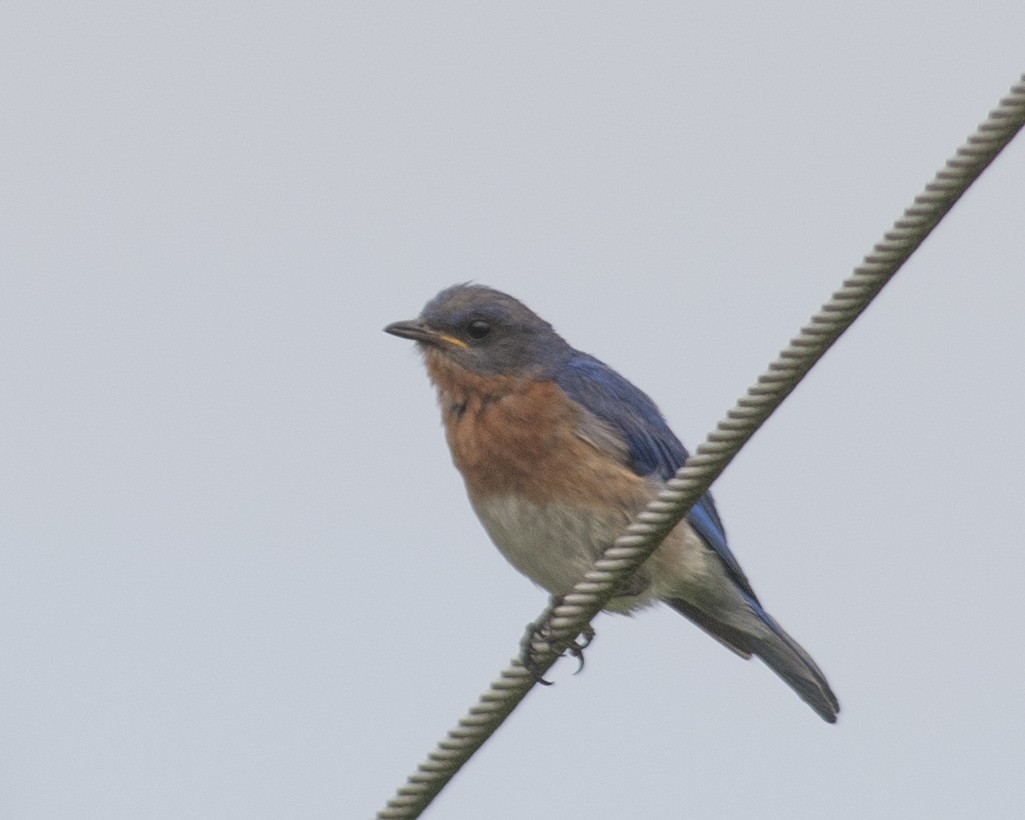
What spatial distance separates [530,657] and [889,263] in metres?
3.06

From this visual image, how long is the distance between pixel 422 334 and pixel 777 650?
8.25 ft

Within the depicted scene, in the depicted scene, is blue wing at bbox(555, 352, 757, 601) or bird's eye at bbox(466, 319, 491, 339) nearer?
blue wing at bbox(555, 352, 757, 601)

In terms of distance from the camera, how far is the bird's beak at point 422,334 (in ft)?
32.0

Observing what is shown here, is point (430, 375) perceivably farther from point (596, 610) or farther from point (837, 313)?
point (837, 313)

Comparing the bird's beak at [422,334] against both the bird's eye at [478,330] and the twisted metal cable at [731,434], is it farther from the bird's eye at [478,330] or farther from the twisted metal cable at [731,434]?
the twisted metal cable at [731,434]

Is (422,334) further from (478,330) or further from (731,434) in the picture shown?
(731,434)

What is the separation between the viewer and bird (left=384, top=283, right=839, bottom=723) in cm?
895

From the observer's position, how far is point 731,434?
6.12 m

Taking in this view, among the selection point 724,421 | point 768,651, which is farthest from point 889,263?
point 768,651

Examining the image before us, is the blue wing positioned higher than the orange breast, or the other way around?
the blue wing

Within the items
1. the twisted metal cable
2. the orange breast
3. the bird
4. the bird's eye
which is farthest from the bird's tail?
the twisted metal cable

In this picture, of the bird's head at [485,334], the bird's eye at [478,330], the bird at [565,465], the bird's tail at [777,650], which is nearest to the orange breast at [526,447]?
the bird at [565,465]

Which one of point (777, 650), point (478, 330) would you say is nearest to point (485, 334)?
point (478, 330)

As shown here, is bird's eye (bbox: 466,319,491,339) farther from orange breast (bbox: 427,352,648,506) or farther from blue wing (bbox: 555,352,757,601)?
blue wing (bbox: 555,352,757,601)
